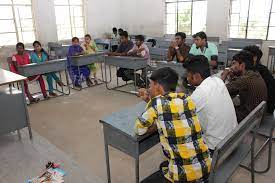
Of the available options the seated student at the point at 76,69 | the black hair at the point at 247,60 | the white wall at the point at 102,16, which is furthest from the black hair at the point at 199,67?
the white wall at the point at 102,16

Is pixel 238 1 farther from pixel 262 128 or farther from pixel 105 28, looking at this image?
pixel 262 128

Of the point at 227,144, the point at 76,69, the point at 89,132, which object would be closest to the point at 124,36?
the point at 76,69

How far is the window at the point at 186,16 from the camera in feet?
24.0

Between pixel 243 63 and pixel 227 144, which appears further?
pixel 243 63

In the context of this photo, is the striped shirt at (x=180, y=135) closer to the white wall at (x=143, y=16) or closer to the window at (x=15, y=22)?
the window at (x=15, y=22)

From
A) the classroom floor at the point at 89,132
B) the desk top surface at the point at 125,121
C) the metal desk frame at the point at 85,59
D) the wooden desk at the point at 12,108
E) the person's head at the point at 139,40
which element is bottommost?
the classroom floor at the point at 89,132

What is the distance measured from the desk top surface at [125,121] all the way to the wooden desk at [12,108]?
150 centimetres

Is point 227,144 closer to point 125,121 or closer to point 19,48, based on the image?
point 125,121

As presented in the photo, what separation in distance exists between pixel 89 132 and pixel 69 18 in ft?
19.8

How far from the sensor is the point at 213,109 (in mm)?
1608

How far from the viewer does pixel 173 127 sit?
53.1 inches

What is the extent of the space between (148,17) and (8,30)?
14.9 feet

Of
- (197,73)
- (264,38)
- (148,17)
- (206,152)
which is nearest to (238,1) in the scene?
(264,38)

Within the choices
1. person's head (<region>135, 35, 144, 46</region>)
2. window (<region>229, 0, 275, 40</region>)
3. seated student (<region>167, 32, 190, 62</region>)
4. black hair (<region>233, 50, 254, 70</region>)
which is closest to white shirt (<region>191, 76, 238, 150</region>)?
black hair (<region>233, 50, 254, 70</region>)
